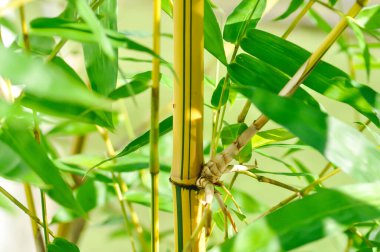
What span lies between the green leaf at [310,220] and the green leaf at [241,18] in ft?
0.49

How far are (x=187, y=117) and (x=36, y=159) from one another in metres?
0.10

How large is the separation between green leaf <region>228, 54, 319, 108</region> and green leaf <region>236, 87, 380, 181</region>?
0.26ft

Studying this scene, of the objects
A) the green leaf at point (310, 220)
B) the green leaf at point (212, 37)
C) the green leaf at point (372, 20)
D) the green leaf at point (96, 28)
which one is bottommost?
the green leaf at point (310, 220)

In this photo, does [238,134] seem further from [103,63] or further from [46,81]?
[46,81]

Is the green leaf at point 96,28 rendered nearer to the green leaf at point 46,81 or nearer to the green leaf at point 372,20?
the green leaf at point 46,81

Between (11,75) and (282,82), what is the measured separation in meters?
0.20

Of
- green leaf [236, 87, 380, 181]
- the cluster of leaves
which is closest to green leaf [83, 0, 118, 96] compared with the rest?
the cluster of leaves

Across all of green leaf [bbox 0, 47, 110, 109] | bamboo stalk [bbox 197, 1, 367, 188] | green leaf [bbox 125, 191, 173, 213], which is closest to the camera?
green leaf [bbox 0, 47, 110, 109]

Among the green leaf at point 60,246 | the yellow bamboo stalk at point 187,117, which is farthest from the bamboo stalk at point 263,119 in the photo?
the green leaf at point 60,246

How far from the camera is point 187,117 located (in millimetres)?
349

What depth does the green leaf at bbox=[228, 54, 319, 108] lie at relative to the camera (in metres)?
0.37

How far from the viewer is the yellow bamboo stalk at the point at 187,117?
1.10 feet

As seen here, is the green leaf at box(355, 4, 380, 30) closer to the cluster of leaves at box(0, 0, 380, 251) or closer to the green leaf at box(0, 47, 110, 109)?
the cluster of leaves at box(0, 0, 380, 251)

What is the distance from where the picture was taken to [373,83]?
1392mm
